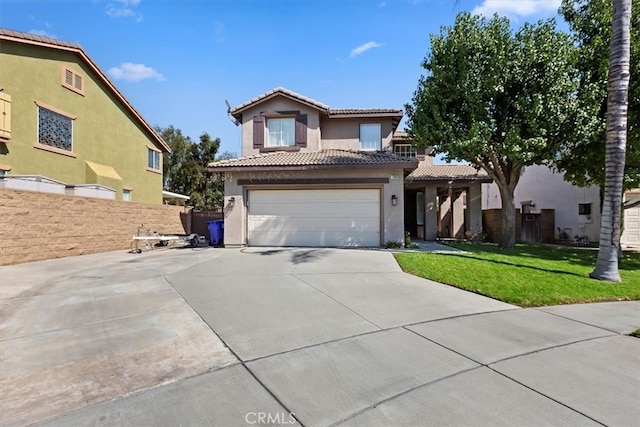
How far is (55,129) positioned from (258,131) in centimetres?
924

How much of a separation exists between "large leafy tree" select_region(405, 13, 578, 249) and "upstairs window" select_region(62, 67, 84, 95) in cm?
1645

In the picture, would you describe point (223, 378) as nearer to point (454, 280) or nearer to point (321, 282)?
point (321, 282)

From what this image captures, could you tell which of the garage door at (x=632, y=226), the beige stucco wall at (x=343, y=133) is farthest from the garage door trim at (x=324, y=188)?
the garage door at (x=632, y=226)

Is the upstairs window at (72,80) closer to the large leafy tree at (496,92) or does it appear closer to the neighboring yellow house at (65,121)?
the neighboring yellow house at (65,121)

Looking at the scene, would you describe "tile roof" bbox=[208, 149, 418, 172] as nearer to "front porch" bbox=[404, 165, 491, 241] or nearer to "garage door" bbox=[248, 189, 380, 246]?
"garage door" bbox=[248, 189, 380, 246]

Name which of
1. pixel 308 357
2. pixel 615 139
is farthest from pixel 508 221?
pixel 308 357

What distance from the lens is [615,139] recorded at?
8.11 meters

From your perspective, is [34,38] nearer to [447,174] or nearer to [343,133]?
[343,133]

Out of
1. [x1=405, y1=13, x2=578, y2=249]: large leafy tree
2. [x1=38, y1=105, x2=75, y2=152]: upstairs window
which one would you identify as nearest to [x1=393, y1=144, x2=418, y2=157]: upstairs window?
[x1=405, y1=13, x2=578, y2=249]: large leafy tree

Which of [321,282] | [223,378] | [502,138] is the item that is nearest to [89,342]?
[223,378]

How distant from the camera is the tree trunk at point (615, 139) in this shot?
791 cm

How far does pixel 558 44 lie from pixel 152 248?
16583 millimetres

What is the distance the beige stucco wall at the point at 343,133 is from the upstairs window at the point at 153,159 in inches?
503

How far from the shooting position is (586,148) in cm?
1227
